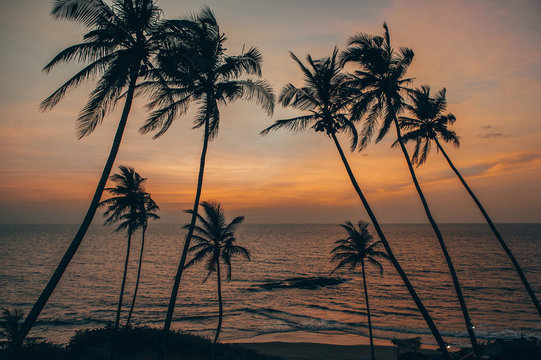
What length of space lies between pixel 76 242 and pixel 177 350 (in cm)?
1654

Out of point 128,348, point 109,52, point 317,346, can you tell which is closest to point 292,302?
point 317,346

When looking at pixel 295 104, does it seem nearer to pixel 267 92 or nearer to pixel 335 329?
pixel 267 92

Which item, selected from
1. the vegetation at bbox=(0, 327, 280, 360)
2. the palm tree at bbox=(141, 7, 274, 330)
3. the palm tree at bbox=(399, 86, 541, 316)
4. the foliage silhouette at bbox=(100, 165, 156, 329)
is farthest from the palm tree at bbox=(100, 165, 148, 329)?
the palm tree at bbox=(399, 86, 541, 316)

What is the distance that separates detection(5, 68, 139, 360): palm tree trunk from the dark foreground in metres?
11.6

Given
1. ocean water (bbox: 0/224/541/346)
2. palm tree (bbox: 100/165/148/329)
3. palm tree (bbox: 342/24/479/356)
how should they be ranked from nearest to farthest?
palm tree (bbox: 342/24/479/356), palm tree (bbox: 100/165/148/329), ocean water (bbox: 0/224/541/346)

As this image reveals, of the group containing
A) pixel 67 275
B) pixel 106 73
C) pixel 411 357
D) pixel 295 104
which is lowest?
pixel 67 275

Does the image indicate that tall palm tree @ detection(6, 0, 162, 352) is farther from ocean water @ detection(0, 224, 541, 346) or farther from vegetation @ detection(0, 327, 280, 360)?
ocean water @ detection(0, 224, 541, 346)

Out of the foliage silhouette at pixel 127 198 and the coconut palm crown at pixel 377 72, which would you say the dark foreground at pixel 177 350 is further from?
the coconut palm crown at pixel 377 72

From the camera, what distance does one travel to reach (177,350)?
73.7ft

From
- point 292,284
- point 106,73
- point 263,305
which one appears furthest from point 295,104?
point 292,284

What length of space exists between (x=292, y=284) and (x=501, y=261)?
62.3 m

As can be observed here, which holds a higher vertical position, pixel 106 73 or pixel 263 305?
pixel 106 73

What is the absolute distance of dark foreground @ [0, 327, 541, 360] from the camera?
1880cm

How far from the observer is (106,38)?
10.4 meters
